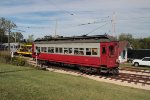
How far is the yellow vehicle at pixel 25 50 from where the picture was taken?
52156 millimetres

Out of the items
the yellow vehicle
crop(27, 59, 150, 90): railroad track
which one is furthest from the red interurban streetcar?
the yellow vehicle

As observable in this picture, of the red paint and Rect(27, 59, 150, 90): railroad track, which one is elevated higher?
the red paint

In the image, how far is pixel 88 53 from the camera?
25969mm

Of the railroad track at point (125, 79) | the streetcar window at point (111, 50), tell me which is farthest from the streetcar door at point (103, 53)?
the railroad track at point (125, 79)

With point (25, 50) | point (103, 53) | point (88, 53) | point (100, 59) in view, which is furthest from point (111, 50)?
point (25, 50)

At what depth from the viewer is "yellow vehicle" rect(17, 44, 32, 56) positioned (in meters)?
52.2

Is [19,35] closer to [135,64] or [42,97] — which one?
[135,64]

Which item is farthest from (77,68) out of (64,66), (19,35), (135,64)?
(19,35)

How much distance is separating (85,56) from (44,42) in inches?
361

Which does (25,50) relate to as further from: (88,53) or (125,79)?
(125,79)

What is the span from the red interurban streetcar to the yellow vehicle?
68.2ft

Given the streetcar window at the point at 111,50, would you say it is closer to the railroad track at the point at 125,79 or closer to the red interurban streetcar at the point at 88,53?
the red interurban streetcar at the point at 88,53

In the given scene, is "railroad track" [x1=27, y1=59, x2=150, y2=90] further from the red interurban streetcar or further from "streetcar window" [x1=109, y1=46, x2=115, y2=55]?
"streetcar window" [x1=109, y1=46, x2=115, y2=55]

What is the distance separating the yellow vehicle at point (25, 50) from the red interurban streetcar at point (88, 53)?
2078cm
